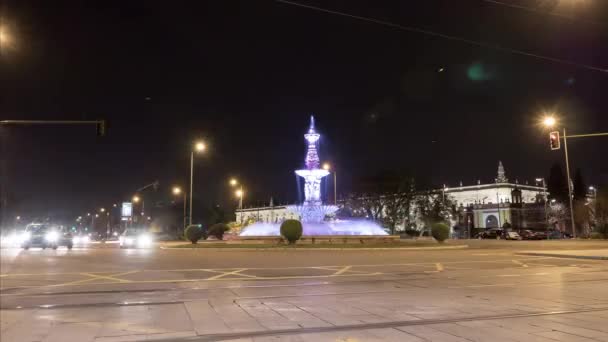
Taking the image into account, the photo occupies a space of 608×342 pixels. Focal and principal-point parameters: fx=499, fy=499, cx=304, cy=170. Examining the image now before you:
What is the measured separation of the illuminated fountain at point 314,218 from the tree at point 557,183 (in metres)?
81.6

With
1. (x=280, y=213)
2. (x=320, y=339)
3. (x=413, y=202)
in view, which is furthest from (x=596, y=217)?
(x=280, y=213)

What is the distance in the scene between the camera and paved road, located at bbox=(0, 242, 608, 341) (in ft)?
24.9

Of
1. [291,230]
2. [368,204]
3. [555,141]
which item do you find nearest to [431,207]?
[368,204]

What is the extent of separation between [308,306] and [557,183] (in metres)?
119

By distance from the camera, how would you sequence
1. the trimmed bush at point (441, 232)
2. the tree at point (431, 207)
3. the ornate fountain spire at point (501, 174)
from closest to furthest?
the trimmed bush at point (441, 232) < the tree at point (431, 207) < the ornate fountain spire at point (501, 174)

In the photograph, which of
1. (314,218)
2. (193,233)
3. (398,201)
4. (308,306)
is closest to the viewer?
(308,306)

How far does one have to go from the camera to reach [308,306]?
10.2 meters

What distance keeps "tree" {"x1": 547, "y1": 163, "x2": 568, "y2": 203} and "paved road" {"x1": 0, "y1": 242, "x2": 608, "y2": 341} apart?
106m

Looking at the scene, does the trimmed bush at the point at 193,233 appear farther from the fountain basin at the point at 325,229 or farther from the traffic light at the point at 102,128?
the traffic light at the point at 102,128

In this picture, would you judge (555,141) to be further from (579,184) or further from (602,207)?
(579,184)

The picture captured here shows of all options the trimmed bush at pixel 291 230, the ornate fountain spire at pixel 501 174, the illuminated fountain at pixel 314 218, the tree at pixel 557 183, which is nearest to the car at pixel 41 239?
the illuminated fountain at pixel 314 218

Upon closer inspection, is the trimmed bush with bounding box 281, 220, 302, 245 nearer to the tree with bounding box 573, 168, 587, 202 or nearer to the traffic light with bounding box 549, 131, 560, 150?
the traffic light with bounding box 549, 131, 560, 150

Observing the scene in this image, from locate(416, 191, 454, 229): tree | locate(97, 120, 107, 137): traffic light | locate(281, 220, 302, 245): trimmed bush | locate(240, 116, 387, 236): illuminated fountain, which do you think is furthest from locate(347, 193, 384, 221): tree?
locate(97, 120, 107, 137): traffic light

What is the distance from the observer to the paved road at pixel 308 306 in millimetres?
7602
